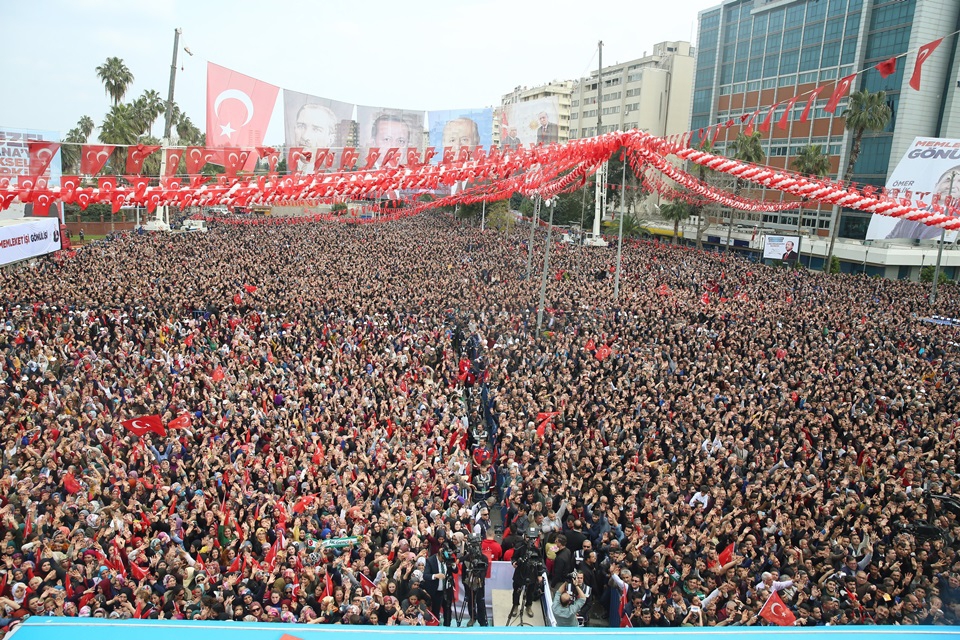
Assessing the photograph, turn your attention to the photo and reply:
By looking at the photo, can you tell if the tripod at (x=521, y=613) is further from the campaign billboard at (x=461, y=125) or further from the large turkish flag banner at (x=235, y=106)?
the campaign billboard at (x=461, y=125)

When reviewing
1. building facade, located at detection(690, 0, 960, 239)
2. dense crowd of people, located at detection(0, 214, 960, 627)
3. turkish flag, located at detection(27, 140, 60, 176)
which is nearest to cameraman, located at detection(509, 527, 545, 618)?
dense crowd of people, located at detection(0, 214, 960, 627)

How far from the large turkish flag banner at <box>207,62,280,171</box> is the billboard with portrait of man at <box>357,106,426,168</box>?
63.5 feet

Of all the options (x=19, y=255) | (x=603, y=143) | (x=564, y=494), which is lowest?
(x=564, y=494)

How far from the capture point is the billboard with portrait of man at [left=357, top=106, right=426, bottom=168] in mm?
37719

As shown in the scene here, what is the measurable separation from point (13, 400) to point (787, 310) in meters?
19.9

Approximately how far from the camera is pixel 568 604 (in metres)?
6.68

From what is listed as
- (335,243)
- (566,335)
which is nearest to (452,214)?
(335,243)

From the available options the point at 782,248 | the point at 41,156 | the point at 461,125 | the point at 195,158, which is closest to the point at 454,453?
the point at 195,158

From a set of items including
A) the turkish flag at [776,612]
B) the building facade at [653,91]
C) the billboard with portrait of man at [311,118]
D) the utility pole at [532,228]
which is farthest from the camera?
the building facade at [653,91]

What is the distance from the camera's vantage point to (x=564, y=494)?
8656mm

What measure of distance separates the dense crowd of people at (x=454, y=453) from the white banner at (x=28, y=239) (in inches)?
91.2

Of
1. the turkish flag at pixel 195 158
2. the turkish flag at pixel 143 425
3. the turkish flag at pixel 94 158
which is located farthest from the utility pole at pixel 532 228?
the turkish flag at pixel 143 425

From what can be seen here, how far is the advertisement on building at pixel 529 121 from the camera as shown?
43.8 meters

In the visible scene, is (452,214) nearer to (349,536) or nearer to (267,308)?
(267,308)
